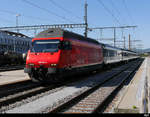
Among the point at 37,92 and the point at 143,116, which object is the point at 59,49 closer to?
the point at 37,92

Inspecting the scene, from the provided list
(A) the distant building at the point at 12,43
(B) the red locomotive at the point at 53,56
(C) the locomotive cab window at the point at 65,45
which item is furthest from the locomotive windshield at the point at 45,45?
(A) the distant building at the point at 12,43

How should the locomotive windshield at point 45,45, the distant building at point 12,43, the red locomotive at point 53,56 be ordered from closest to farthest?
the red locomotive at point 53,56 < the locomotive windshield at point 45,45 < the distant building at point 12,43

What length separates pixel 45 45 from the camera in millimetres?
11344

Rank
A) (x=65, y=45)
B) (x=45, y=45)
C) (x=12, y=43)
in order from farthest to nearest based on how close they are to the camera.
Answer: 1. (x=12, y=43)
2. (x=45, y=45)
3. (x=65, y=45)

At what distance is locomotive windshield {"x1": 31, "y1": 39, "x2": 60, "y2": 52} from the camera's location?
11027mm

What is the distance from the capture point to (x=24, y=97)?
8.40 metres

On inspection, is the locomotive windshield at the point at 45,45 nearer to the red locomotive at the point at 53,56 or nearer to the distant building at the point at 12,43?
the red locomotive at the point at 53,56

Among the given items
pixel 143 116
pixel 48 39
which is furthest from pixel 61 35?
pixel 143 116

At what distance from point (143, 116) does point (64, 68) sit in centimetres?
832

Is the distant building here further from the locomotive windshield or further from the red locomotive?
the red locomotive

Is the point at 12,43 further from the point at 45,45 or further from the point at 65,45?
the point at 65,45

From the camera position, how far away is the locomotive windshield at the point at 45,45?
11027 mm

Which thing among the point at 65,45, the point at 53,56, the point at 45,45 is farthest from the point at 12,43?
the point at 53,56

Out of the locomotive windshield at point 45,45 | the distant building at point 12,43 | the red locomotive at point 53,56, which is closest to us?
the red locomotive at point 53,56
